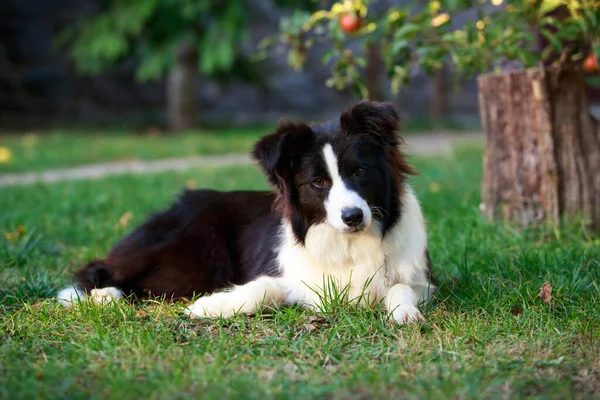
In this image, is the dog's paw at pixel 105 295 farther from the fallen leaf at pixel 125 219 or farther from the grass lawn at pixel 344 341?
the fallen leaf at pixel 125 219

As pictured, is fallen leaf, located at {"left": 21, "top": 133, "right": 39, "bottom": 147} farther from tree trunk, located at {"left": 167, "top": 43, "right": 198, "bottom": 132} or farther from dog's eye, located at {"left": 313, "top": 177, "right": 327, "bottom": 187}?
dog's eye, located at {"left": 313, "top": 177, "right": 327, "bottom": 187}

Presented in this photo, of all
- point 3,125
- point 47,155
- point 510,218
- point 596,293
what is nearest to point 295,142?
point 596,293

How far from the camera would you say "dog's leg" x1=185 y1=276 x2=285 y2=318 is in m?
3.47

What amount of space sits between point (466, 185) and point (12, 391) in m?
5.30

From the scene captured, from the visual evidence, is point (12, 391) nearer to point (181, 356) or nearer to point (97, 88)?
point (181, 356)

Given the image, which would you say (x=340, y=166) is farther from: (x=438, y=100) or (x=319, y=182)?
(x=438, y=100)

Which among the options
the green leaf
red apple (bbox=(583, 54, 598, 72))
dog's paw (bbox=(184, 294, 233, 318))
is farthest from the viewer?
the green leaf

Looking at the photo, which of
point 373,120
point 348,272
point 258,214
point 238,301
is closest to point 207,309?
point 238,301

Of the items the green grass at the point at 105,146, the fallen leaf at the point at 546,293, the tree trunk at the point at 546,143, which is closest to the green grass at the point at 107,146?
the green grass at the point at 105,146

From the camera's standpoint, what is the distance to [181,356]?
291cm

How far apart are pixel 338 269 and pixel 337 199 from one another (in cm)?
47

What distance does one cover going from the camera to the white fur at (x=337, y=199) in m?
3.21

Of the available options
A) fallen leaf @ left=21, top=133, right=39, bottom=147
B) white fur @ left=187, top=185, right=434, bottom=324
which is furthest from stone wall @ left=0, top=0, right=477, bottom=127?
white fur @ left=187, top=185, right=434, bottom=324

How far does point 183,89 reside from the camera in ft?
41.7
